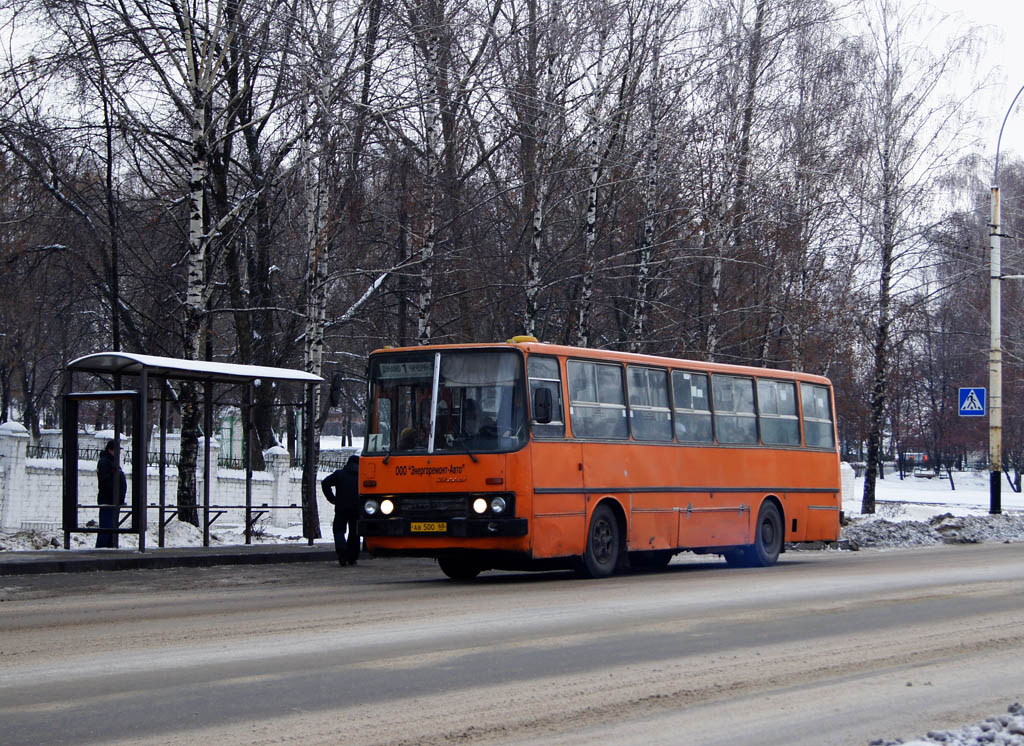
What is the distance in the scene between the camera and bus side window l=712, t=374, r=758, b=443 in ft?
67.8

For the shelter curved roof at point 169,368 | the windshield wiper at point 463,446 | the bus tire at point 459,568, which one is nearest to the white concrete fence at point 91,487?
the shelter curved roof at point 169,368

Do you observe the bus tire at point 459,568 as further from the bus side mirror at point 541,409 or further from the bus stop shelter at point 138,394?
the bus stop shelter at point 138,394

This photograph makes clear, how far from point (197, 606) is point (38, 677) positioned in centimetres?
472

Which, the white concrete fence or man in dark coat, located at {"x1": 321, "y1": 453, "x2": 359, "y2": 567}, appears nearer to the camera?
man in dark coat, located at {"x1": 321, "y1": 453, "x2": 359, "y2": 567}

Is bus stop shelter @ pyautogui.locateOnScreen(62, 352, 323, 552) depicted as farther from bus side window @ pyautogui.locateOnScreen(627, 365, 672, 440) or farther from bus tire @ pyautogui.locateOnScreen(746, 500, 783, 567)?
bus tire @ pyautogui.locateOnScreen(746, 500, 783, 567)

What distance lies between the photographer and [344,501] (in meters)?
20.2

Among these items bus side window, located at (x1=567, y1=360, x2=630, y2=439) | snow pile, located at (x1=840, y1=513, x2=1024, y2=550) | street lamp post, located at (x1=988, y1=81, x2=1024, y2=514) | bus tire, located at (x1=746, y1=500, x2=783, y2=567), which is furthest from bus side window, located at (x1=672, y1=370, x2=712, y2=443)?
street lamp post, located at (x1=988, y1=81, x2=1024, y2=514)

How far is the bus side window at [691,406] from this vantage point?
1969 cm

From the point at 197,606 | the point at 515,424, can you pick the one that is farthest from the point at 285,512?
the point at 197,606

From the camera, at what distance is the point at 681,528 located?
1952cm

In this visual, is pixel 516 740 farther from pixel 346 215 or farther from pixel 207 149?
pixel 346 215

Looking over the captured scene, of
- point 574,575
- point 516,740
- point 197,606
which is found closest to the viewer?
point 516,740

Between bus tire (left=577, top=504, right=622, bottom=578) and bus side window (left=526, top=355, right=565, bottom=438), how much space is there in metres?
1.38

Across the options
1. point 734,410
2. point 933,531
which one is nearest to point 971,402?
point 933,531
